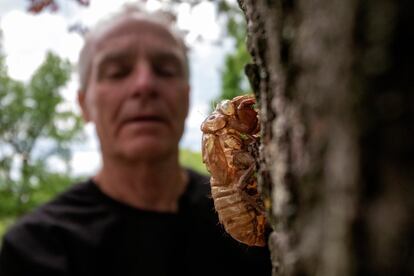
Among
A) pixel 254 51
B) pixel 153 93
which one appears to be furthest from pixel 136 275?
pixel 254 51

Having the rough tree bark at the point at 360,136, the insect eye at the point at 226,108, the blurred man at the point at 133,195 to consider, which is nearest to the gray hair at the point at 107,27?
the blurred man at the point at 133,195

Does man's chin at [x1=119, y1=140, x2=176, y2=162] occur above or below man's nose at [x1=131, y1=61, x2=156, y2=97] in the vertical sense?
below

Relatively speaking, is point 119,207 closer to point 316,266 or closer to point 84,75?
point 84,75

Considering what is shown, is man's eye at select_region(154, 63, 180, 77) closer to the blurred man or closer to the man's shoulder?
the blurred man

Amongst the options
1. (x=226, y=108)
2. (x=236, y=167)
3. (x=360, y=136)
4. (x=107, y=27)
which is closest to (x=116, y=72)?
(x=107, y=27)

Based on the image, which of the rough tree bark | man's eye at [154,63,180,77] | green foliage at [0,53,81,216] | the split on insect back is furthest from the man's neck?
green foliage at [0,53,81,216]
